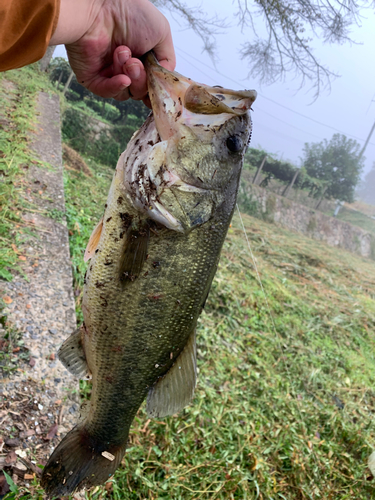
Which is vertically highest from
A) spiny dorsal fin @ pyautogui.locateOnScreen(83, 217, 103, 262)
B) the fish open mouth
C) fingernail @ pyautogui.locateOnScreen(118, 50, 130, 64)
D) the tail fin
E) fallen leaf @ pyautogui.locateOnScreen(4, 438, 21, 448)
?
fingernail @ pyautogui.locateOnScreen(118, 50, 130, 64)

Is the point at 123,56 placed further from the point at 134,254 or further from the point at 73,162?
the point at 73,162

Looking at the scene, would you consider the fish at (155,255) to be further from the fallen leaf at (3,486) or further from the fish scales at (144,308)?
the fallen leaf at (3,486)

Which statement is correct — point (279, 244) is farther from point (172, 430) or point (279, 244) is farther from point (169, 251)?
point (169, 251)

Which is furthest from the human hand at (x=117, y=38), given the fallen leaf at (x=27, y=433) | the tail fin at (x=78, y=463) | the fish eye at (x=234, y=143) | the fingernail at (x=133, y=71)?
the fallen leaf at (x=27, y=433)

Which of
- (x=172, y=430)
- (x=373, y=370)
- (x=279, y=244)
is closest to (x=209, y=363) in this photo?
(x=172, y=430)

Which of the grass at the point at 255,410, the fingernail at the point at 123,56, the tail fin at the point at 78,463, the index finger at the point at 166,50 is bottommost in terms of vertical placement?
the grass at the point at 255,410

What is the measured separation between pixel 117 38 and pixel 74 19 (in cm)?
26

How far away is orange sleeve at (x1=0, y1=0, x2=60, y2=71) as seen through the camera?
3.79 feet

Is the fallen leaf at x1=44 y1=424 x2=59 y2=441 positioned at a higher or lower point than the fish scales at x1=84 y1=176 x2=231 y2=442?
lower

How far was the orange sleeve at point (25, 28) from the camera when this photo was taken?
1154 mm

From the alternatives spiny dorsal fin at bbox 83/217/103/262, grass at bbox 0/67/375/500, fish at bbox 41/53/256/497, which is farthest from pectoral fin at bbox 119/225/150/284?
grass at bbox 0/67/375/500

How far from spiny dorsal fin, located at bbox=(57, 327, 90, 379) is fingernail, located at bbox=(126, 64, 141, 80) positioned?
3.90ft

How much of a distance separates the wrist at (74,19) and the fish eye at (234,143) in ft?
2.63

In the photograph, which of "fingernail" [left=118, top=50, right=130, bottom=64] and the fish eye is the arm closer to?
"fingernail" [left=118, top=50, right=130, bottom=64]
